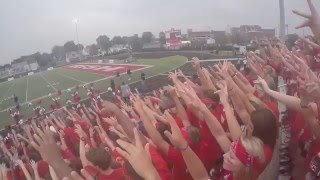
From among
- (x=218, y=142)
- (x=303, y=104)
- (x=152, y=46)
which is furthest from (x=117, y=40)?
(x=303, y=104)

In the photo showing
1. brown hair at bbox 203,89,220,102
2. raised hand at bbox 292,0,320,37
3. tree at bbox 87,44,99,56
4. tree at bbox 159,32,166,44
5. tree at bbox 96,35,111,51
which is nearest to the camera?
brown hair at bbox 203,89,220,102

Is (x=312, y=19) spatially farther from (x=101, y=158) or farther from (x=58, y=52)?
(x=58, y=52)

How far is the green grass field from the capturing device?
63.7ft

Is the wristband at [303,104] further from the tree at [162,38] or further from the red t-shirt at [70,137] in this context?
the tree at [162,38]

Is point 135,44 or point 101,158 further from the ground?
point 135,44

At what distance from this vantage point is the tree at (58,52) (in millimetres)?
24289

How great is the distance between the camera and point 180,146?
110 inches

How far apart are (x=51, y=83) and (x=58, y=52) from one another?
3.46m

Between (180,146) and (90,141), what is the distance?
9.12 ft

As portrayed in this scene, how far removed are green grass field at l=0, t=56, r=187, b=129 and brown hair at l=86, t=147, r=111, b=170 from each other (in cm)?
1528

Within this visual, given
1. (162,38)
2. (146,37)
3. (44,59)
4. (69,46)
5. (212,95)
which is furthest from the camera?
(44,59)

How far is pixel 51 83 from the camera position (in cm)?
2725

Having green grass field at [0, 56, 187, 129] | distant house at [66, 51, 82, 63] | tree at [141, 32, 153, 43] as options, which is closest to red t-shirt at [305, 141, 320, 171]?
green grass field at [0, 56, 187, 129]

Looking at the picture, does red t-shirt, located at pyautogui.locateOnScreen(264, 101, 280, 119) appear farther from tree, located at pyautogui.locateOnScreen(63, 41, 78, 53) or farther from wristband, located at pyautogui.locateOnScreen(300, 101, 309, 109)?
tree, located at pyautogui.locateOnScreen(63, 41, 78, 53)
